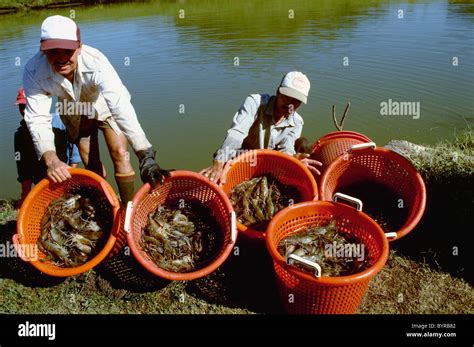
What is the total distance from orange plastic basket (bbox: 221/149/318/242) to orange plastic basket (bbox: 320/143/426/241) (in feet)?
0.47

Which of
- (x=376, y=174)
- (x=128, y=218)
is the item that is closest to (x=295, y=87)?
(x=376, y=174)

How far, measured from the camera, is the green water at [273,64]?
7.34 metres

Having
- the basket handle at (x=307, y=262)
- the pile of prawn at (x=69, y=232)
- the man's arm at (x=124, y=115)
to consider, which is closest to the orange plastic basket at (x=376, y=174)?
the basket handle at (x=307, y=262)

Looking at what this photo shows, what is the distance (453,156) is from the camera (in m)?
4.44

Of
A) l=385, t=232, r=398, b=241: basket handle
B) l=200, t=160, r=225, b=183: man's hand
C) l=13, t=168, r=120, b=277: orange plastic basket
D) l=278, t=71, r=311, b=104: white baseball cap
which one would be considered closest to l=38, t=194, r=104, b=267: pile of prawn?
l=13, t=168, r=120, b=277: orange plastic basket

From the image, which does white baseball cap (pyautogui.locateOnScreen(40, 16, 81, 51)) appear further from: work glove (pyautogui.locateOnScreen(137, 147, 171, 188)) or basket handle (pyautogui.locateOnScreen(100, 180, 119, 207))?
basket handle (pyautogui.locateOnScreen(100, 180, 119, 207))

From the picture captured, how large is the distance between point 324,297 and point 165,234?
1.34m

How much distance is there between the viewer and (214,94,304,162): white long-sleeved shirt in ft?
11.7

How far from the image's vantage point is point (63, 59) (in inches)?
118

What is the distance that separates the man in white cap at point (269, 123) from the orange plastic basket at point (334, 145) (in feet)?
0.60

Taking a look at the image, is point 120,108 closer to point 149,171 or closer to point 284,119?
point 149,171

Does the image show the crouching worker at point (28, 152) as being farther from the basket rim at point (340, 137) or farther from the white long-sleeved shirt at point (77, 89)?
the basket rim at point (340, 137)

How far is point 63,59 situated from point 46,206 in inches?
47.4
